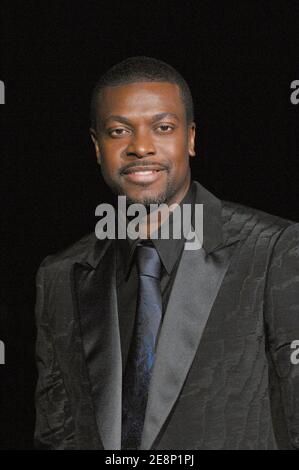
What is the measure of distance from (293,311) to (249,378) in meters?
0.16

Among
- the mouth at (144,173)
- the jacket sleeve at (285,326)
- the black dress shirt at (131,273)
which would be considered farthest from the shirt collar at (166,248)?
the jacket sleeve at (285,326)

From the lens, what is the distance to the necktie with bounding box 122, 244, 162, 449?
2.12 m

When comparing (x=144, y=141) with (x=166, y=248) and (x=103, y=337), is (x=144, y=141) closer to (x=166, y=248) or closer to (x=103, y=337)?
(x=166, y=248)

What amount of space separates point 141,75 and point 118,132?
0.13m

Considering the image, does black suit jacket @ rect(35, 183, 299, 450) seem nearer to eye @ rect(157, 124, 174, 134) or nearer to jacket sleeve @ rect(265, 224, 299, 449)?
jacket sleeve @ rect(265, 224, 299, 449)

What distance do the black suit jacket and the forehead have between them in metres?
0.22

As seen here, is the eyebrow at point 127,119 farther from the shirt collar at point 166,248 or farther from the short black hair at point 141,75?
the shirt collar at point 166,248

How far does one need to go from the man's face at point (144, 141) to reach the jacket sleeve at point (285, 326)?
28 cm

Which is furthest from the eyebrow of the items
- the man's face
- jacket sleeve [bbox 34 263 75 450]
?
jacket sleeve [bbox 34 263 75 450]

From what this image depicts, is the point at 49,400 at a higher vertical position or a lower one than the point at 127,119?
lower

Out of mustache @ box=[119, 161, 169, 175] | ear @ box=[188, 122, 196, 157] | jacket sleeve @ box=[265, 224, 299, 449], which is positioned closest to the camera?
jacket sleeve @ box=[265, 224, 299, 449]

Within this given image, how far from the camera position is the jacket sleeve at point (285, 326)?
6.80ft

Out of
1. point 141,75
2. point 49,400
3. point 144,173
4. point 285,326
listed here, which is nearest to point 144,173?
point 144,173

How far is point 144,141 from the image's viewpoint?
2.17 meters
